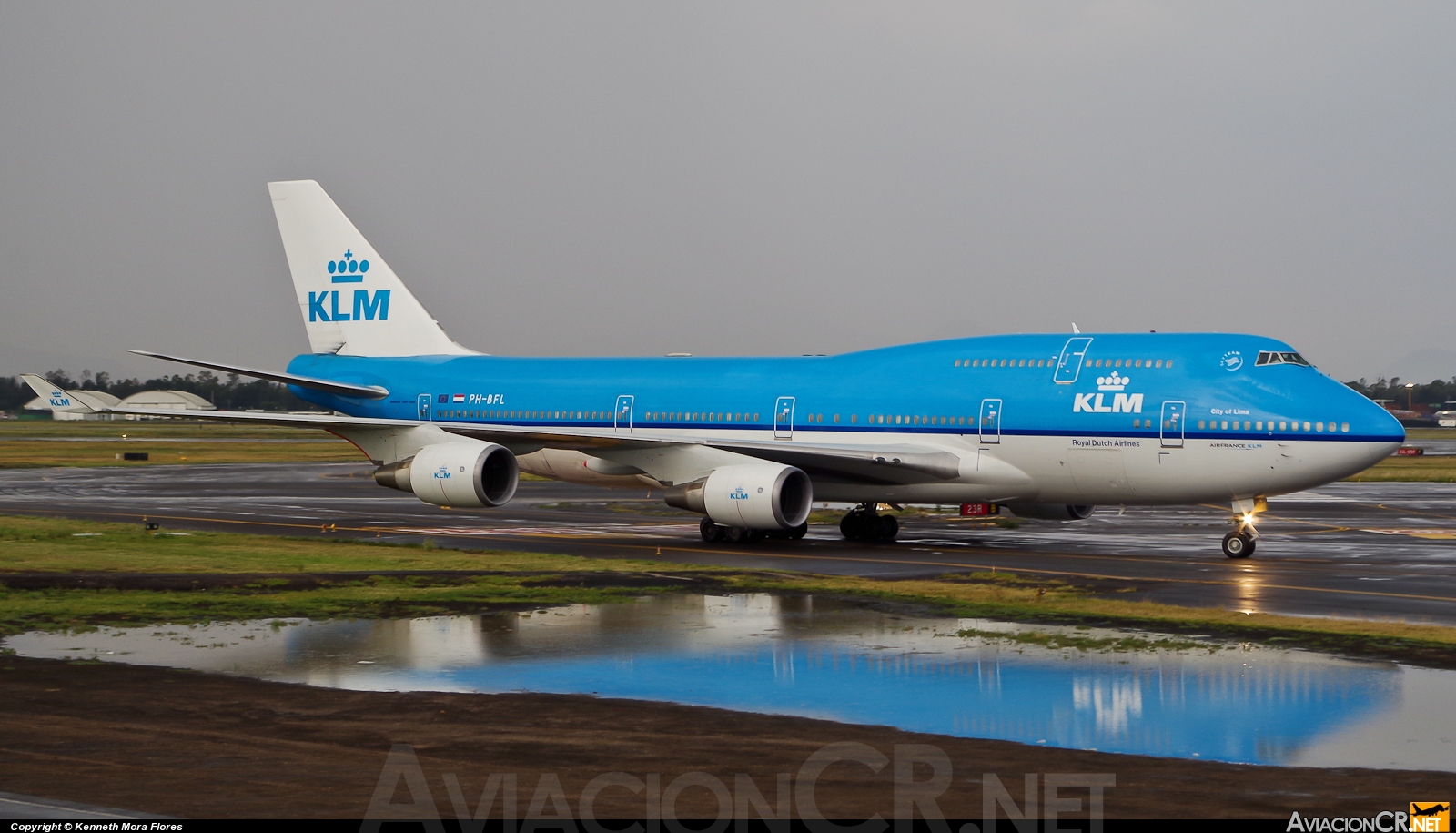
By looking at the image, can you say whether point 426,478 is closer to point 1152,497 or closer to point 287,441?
point 1152,497

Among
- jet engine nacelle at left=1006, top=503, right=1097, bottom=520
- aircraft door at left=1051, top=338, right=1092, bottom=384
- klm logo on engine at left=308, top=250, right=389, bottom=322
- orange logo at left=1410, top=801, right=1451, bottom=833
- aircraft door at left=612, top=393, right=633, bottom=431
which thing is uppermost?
klm logo on engine at left=308, top=250, right=389, bottom=322

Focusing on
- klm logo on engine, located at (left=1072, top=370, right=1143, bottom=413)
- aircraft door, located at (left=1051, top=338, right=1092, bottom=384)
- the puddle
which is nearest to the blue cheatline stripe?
klm logo on engine, located at (left=1072, top=370, right=1143, bottom=413)

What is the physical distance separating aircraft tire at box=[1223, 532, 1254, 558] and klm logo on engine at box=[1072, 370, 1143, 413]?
9.94 feet

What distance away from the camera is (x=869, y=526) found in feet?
108

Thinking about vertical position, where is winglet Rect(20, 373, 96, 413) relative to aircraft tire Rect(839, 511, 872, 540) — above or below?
above

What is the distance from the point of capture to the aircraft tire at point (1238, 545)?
28.1m

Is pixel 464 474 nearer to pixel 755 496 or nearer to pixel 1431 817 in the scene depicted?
pixel 755 496

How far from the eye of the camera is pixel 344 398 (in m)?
38.5

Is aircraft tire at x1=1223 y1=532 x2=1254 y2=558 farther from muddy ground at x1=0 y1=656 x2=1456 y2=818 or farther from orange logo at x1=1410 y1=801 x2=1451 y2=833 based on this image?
orange logo at x1=1410 y1=801 x2=1451 y2=833

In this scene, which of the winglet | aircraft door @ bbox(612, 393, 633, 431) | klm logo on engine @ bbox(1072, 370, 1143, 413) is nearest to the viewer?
klm logo on engine @ bbox(1072, 370, 1143, 413)

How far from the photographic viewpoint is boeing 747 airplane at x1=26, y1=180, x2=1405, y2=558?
28109 millimetres

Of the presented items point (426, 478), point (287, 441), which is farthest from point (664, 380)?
point (287, 441)

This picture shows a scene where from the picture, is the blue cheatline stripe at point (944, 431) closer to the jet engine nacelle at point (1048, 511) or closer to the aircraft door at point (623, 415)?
the aircraft door at point (623, 415)

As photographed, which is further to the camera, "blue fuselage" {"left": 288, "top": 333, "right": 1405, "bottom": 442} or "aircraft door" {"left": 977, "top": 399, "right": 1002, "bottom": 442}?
"aircraft door" {"left": 977, "top": 399, "right": 1002, "bottom": 442}
